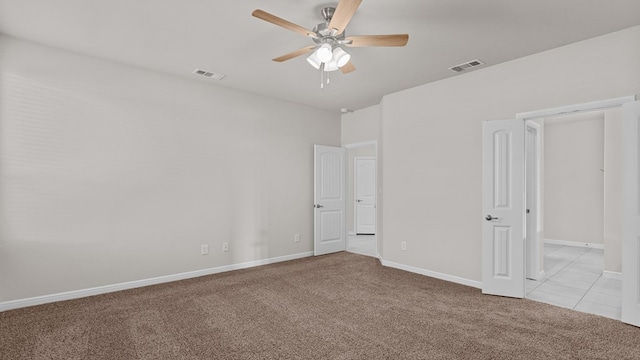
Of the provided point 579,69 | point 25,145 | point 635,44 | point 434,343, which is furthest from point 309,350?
point 635,44

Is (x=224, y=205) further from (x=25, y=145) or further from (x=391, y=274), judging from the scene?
(x=391, y=274)

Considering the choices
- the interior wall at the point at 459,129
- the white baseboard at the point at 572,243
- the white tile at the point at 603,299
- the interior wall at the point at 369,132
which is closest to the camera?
the interior wall at the point at 459,129

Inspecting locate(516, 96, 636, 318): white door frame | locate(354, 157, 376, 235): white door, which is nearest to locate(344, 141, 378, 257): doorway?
locate(354, 157, 376, 235): white door

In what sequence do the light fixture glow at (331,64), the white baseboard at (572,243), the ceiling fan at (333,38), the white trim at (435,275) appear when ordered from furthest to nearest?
the white baseboard at (572,243) → the white trim at (435,275) → the light fixture glow at (331,64) → the ceiling fan at (333,38)

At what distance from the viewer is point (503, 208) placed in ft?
12.1

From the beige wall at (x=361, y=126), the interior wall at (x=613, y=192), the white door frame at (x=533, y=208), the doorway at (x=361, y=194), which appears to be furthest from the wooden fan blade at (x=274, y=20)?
the doorway at (x=361, y=194)

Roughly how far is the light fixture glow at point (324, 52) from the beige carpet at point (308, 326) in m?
2.40

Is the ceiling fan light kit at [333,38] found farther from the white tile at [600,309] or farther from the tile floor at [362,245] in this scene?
the tile floor at [362,245]

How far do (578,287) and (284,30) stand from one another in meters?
4.75

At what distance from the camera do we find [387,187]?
5.12 metres

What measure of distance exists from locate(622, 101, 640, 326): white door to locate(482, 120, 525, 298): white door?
0.86 meters

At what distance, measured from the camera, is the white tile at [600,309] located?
3063 millimetres

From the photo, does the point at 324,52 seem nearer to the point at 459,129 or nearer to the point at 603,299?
the point at 459,129

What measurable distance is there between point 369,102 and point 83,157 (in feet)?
14.2
